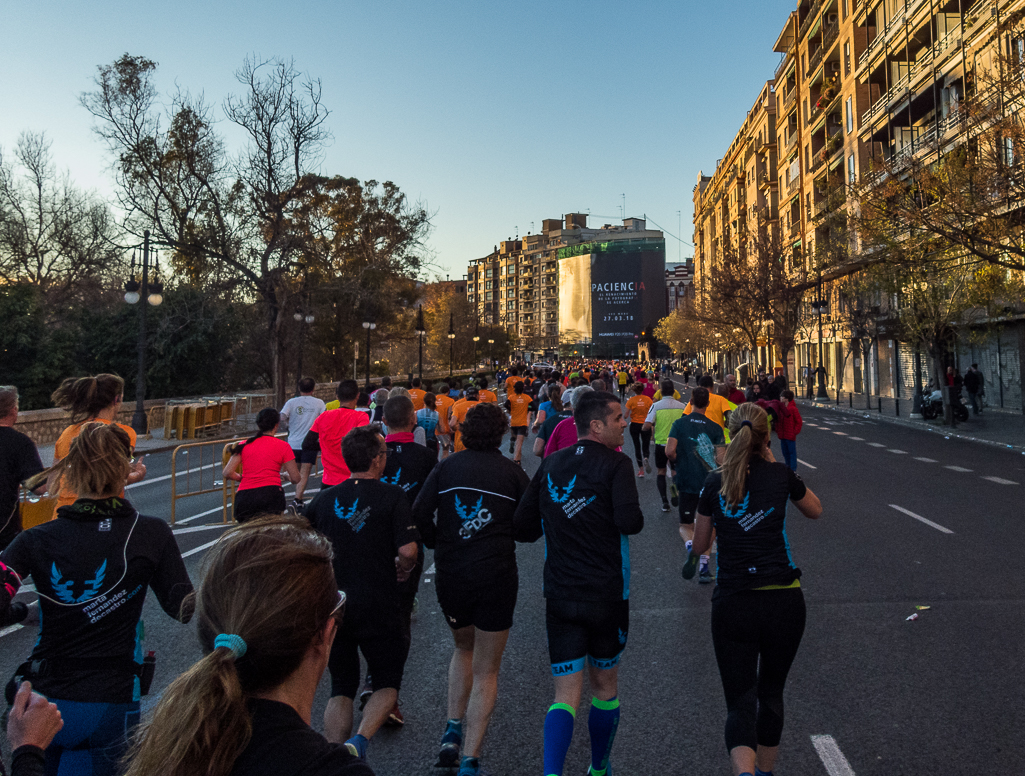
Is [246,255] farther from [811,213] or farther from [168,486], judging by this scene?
[811,213]

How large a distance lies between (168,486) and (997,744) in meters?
13.9

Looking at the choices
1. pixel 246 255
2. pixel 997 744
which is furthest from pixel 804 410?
pixel 997 744

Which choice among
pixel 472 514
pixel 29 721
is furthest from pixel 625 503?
pixel 29 721

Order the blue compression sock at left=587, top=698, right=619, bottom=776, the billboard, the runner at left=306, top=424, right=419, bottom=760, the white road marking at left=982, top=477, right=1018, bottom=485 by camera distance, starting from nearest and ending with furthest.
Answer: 1. the blue compression sock at left=587, top=698, right=619, bottom=776
2. the runner at left=306, top=424, right=419, bottom=760
3. the white road marking at left=982, top=477, right=1018, bottom=485
4. the billboard

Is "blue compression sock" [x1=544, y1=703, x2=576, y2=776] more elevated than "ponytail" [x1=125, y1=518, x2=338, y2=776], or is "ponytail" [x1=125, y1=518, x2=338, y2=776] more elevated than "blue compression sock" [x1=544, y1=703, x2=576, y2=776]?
"ponytail" [x1=125, y1=518, x2=338, y2=776]

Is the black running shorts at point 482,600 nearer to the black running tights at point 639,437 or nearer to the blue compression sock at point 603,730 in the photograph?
the blue compression sock at point 603,730

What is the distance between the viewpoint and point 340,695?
3768mm

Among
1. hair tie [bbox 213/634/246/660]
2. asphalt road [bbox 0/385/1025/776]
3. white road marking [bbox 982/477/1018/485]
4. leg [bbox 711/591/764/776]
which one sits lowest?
white road marking [bbox 982/477/1018/485]

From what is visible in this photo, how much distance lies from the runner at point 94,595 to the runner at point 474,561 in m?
1.42

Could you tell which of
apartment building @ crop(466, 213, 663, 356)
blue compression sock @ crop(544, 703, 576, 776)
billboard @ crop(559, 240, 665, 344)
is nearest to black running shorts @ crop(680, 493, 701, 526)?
blue compression sock @ crop(544, 703, 576, 776)

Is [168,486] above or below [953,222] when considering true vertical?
below

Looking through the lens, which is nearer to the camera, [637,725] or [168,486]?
[637,725]

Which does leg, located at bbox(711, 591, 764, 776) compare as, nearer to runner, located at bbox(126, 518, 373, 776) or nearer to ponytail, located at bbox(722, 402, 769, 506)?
ponytail, located at bbox(722, 402, 769, 506)

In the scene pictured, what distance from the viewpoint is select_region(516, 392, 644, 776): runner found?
11.9ft
